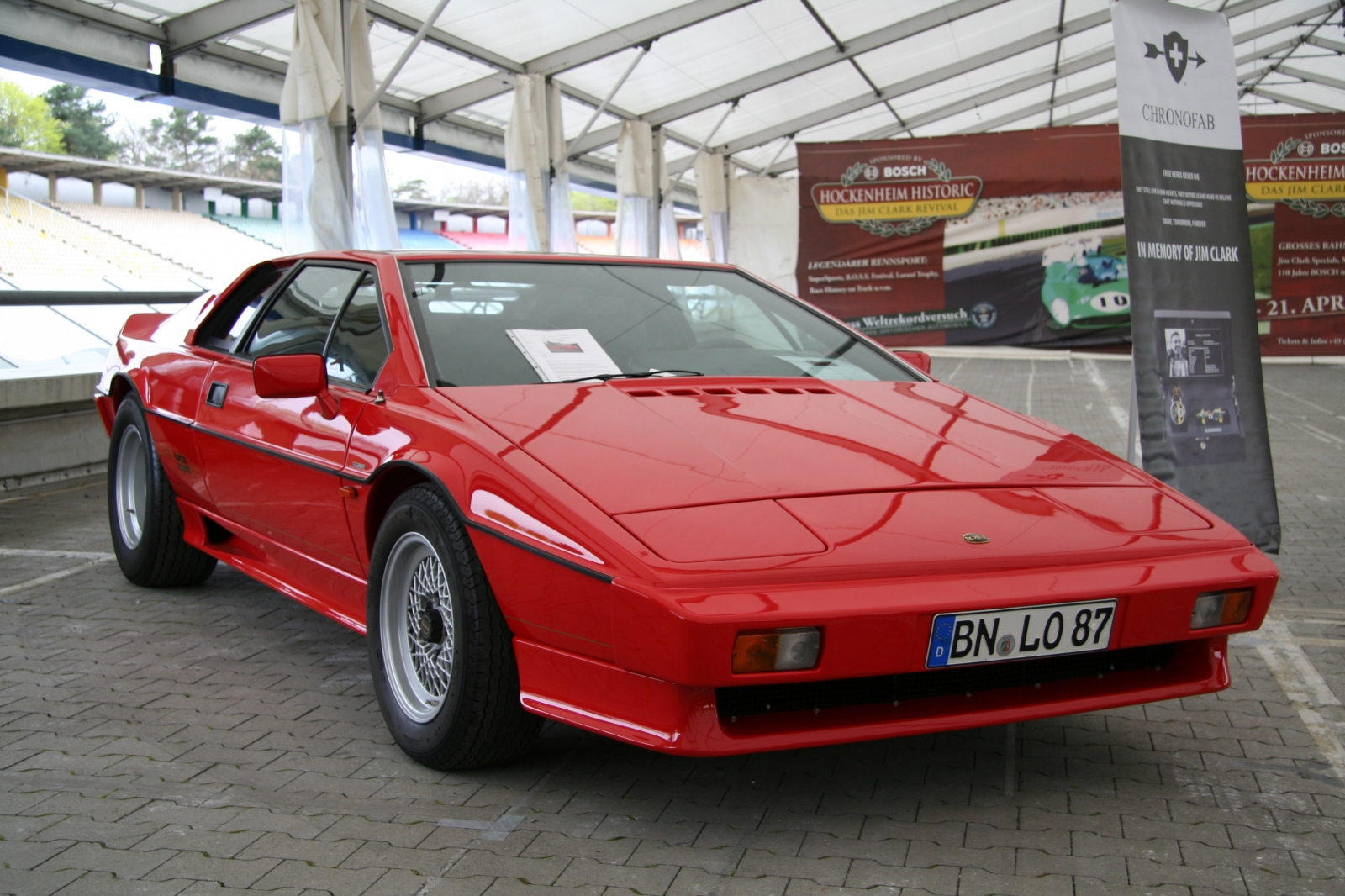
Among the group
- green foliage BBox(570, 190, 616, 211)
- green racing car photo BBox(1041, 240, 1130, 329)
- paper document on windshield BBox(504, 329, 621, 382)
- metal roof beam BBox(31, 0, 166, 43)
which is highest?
green foliage BBox(570, 190, 616, 211)

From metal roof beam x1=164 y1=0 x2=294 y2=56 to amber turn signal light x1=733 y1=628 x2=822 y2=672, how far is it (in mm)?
10262

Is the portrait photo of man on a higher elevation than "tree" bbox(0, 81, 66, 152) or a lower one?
lower

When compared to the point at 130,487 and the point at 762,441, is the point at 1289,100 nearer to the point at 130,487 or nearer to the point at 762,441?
the point at 130,487

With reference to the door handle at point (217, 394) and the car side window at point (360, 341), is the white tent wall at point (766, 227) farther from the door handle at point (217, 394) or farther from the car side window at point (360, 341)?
the car side window at point (360, 341)

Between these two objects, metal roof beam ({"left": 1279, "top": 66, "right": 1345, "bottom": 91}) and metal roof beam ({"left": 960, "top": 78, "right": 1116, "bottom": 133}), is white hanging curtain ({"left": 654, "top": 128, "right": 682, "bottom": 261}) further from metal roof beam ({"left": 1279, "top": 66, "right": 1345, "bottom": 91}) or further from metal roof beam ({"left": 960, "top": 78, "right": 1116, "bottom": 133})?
metal roof beam ({"left": 1279, "top": 66, "right": 1345, "bottom": 91})

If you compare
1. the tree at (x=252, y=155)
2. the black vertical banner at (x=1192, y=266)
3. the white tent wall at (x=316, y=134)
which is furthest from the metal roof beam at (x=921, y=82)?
the tree at (x=252, y=155)

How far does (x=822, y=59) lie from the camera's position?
57.3 feet

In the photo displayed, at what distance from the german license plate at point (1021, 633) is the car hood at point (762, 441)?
395 mm

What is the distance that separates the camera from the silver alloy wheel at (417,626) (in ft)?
8.45

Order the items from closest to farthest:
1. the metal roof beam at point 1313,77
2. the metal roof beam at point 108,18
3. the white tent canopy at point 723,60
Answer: the metal roof beam at point 108,18
the white tent canopy at point 723,60
the metal roof beam at point 1313,77

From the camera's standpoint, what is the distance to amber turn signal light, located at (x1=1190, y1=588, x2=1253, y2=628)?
2.36 meters

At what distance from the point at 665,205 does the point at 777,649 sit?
1915cm

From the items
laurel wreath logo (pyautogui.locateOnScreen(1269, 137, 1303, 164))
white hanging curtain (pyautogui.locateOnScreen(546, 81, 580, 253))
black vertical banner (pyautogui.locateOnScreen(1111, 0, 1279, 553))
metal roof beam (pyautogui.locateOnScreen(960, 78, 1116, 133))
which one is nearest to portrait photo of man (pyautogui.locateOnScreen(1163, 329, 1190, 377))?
black vertical banner (pyautogui.locateOnScreen(1111, 0, 1279, 553))

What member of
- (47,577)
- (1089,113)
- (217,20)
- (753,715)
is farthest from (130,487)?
(1089,113)
